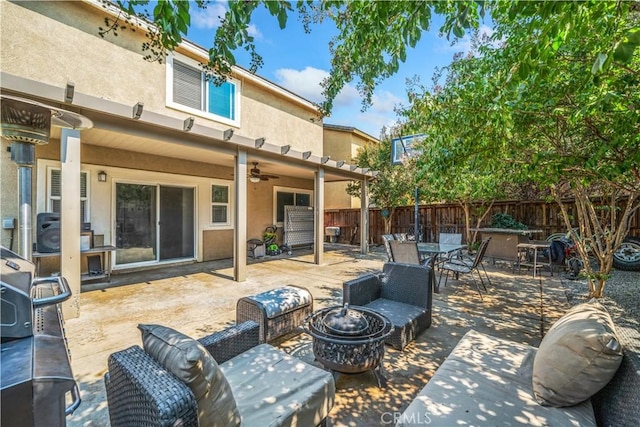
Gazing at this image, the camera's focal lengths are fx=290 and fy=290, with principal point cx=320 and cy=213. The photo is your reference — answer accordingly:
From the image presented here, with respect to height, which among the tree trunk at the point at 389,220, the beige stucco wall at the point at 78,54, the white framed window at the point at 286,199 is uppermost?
the beige stucco wall at the point at 78,54

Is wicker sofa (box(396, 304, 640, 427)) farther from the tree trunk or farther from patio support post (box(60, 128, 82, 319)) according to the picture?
the tree trunk

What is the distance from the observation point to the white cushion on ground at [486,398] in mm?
1555

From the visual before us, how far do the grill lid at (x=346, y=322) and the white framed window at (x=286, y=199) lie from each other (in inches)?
329

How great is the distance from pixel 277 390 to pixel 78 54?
6953mm

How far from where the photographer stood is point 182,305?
4625 mm

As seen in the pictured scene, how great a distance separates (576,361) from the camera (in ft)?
5.12

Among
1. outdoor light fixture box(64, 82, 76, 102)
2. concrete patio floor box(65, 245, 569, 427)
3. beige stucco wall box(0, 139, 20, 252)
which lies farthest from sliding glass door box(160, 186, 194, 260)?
outdoor light fixture box(64, 82, 76, 102)

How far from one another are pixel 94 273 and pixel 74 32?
4.62 m

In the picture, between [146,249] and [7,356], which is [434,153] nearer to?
[7,356]

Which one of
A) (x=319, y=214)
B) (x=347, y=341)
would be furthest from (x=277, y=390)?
(x=319, y=214)

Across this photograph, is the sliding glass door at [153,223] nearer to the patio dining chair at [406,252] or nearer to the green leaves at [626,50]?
the patio dining chair at [406,252]

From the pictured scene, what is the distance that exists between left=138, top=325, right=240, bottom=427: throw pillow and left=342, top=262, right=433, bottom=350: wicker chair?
82.2 inches

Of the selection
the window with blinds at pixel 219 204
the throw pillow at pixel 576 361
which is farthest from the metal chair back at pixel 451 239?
the window with blinds at pixel 219 204

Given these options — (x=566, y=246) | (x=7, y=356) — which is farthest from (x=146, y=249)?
(x=566, y=246)
